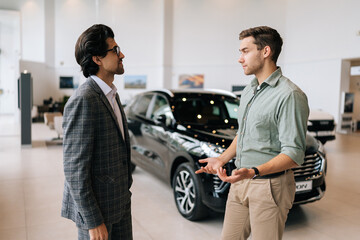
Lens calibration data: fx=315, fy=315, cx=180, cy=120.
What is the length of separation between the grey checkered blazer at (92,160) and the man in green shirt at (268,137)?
0.55m

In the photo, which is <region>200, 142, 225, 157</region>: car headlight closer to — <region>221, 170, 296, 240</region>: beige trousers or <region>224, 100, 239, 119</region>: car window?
<region>224, 100, 239, 119</region>: car window

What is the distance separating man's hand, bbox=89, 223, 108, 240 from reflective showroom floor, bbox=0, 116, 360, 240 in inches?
75.6

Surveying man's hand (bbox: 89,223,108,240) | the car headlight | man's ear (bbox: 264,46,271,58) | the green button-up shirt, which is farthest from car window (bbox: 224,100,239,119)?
man's hand (bbox: 89,223,108,240)

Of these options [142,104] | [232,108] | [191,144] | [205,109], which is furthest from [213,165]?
[142,104]

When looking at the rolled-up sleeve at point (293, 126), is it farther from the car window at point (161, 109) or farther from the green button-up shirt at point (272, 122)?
the car window at point (161, 109)

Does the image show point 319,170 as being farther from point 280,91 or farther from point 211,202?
point 280,91

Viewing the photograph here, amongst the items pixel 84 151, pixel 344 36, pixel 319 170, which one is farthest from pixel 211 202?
pixel 344 36

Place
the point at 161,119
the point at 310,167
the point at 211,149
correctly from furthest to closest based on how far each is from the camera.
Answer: the point at 161,119 < the point at 310,167 < the point at 211,149

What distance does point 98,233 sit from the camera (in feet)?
4.94

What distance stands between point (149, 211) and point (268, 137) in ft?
8.91

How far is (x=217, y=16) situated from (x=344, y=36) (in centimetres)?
758

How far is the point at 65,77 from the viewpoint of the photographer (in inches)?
807

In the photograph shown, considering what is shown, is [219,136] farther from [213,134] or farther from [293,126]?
[293,126]

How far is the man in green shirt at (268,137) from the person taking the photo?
5.30 ft
